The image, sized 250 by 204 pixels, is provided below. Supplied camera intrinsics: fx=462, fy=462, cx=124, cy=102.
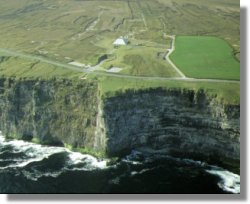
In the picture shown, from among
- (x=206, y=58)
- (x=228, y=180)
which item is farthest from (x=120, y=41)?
(x=228, y=180)

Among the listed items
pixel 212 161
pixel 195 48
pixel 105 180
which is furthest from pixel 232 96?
pixel 105 180

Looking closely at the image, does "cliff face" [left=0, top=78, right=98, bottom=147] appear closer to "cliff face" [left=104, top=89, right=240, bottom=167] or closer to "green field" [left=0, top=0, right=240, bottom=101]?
"green field" [left=0, top=0, right=240, bottom=101]

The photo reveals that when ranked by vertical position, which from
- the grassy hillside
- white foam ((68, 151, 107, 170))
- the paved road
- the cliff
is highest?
the grassy hillside

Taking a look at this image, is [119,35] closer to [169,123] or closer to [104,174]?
[169,123]

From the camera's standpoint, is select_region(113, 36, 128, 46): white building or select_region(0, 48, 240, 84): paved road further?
select_region(113, 36, 128, 46): white building

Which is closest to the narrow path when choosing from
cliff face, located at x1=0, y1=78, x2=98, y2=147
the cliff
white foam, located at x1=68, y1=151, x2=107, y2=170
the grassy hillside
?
the grassy hillside
